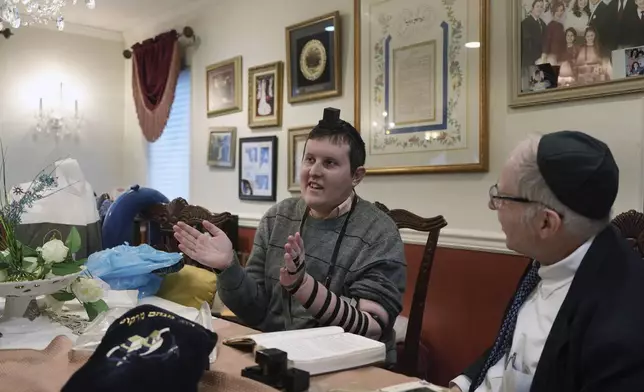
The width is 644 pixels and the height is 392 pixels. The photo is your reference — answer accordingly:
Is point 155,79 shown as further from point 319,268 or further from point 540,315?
point 540,315

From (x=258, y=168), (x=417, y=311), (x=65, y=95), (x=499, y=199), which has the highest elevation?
(x=65, y=95)

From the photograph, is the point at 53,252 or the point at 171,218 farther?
the point at 171,218

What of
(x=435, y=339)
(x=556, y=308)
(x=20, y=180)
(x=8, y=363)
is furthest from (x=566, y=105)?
(x=20, y=180)

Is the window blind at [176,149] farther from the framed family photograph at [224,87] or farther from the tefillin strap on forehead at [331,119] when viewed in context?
the tefillin strap on forehead at [331,119]

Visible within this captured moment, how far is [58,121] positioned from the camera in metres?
5.15

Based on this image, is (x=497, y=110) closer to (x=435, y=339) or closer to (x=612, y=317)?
(x=435, y=339)

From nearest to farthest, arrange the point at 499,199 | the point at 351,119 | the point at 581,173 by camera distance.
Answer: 1. the point at 581,173
2. the point at 499,199
3. the point at 351,119

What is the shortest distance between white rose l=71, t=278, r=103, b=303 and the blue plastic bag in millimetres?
242

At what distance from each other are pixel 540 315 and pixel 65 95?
5.04m

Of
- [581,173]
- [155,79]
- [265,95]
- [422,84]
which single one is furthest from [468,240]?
[155,79]

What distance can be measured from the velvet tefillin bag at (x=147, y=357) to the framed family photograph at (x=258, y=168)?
9.09 feet

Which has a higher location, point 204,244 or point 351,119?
point 351,119

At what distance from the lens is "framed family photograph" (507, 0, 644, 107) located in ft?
6.92

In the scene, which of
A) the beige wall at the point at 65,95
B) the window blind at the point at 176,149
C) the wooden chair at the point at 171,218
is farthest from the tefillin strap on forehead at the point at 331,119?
the beige wall at the point at 65,95
